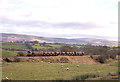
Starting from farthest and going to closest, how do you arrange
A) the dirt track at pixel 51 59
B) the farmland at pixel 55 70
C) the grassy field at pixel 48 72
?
the dirt track at pixel 51 59, the grassy field at pixel 48 72, the farmland at pixel 55 70

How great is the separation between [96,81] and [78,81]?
2115mm

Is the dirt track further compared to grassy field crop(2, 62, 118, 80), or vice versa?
the dirt track

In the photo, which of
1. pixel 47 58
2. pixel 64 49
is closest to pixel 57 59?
pixel 47 58

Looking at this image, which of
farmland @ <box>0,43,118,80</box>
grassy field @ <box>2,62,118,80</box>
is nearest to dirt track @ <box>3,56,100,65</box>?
farmland @ <box>0,43,118,80</box>

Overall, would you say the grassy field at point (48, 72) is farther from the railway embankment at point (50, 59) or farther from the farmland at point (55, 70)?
the railway embankment at point (50, 59)

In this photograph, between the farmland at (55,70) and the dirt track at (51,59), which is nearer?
the farmland at (55,70)

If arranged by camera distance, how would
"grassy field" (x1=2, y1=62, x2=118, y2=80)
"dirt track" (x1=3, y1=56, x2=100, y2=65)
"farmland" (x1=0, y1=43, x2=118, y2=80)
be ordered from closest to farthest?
"farmland" (x1=0, y1=43, x2=118, y2=80)
"grassy field" (x1=2, y1=62, x2=118, y2=80)
"dirt track" (x1=3, y1=56, x2=100, y2=65)

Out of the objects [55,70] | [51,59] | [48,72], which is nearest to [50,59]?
[51,59]

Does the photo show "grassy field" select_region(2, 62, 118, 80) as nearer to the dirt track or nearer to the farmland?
the farmland

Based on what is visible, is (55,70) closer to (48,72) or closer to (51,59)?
(48,72)

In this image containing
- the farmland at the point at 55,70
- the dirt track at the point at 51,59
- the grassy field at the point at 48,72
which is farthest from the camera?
the dirt track at the point at 51,59

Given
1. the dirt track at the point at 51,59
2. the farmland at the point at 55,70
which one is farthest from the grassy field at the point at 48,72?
the dirt track at the point at 51,59

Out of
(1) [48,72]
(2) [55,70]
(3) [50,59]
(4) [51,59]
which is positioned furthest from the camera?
(4) [51,59]

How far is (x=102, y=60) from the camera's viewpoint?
6688 cm
